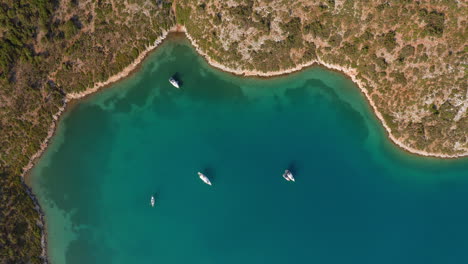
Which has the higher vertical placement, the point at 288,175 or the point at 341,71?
the point at 341,71

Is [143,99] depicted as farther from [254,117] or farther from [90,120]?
[254,117]

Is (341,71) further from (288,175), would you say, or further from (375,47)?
(288,175)

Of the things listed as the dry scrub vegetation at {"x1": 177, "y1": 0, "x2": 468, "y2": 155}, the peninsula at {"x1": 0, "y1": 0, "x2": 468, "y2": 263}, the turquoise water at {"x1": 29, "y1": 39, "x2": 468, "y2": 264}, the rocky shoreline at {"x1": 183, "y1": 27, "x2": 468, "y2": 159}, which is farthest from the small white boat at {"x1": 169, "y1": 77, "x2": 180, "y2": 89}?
the dry scrub vegetation at {"x1": 177, "y1": 0, "x2": 468, "y2": 155}

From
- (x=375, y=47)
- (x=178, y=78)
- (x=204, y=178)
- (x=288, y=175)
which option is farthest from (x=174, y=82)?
(x=375, y=47)

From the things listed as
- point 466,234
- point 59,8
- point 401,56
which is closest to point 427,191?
point 466,234

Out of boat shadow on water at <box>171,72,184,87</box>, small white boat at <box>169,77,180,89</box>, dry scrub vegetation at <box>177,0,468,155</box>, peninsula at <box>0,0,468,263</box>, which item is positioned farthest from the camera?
boat shadow on water at <box>171,72,184,87</box>

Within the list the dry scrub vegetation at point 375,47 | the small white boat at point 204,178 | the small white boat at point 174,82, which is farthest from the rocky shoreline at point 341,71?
the small white boat at point 204,178

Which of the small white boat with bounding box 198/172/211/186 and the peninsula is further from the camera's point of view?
the small white boat with bounding box 198/172/211/186

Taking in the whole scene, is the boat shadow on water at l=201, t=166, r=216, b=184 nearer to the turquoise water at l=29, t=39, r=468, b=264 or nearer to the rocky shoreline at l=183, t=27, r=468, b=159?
the turquoise water at l=29, t=39, r=468, b=264
